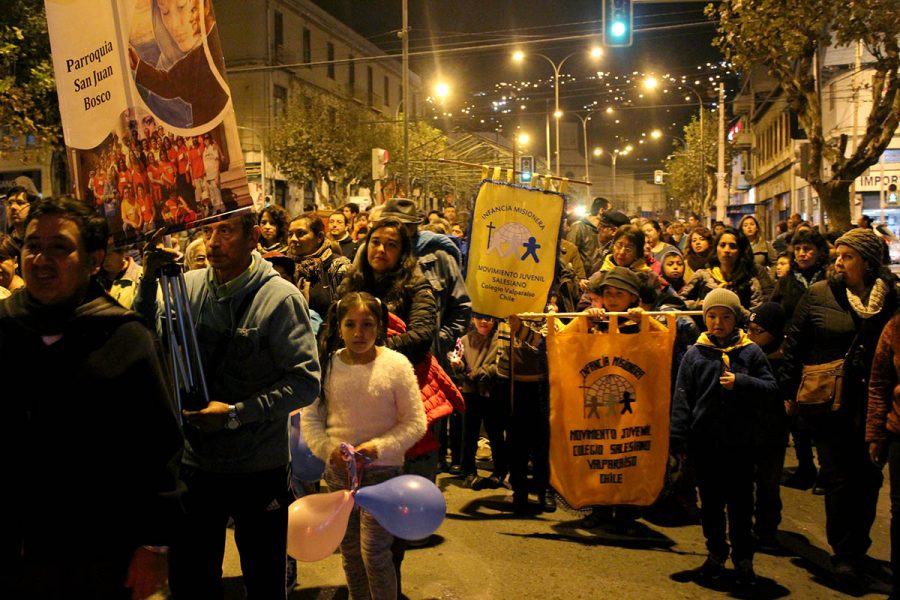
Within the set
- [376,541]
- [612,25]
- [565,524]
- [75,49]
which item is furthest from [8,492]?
[612,25]

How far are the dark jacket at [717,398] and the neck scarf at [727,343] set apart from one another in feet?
0.06

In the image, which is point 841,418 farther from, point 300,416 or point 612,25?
point 612,25

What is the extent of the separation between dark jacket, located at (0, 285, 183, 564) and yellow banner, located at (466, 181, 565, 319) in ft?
14.1

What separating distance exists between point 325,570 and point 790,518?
372 cm

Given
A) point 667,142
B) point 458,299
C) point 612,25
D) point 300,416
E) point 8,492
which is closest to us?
point 8,492

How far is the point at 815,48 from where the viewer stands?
49.2ft

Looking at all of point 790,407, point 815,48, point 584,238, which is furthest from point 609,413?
point 815,48

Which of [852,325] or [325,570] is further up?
[852,325]

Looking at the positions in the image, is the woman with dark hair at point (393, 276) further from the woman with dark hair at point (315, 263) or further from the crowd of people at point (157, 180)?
the crowd of people at point (157, 180)

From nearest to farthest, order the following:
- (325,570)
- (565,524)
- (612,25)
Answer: (325,570) < (565,524) < (612,25)

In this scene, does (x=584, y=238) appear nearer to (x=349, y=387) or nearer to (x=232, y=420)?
(x=349, y=387)

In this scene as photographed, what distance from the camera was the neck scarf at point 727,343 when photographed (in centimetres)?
571

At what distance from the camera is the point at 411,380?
4500 mm

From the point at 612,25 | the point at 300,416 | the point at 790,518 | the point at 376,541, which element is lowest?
the point at 790,518
